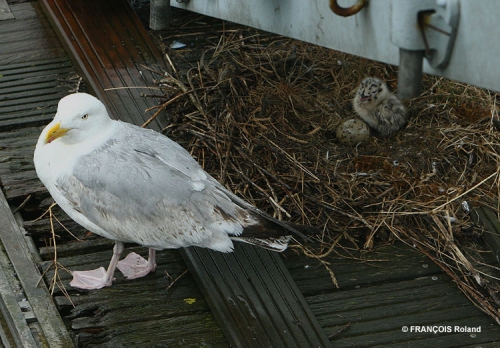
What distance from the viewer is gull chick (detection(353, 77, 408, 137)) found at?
5172 mm

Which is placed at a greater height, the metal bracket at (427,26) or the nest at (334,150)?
the metal bracket at (427,26)

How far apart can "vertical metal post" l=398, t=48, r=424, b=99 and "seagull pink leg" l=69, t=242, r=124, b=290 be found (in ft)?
7.60

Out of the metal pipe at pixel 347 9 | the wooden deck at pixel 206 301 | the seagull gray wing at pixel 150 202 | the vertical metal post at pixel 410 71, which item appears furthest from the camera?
the seagull gray wing at pixel 150 202

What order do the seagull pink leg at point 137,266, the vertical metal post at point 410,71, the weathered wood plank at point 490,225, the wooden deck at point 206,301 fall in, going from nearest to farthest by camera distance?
the vertical metal post at point 410,71 → the wooden deck at point 206,301 → the seagull pink leg at point 137,266 → the weathered wood plank at point 490,225

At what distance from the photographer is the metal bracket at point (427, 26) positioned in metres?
1.99

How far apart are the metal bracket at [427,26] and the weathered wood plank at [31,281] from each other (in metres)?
2.38

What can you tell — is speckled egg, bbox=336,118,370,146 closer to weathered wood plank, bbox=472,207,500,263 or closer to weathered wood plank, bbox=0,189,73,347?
weathered wood plank, bbox=472,207,500,263

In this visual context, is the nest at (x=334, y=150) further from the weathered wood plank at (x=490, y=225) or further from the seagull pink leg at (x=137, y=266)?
the seagull pink leg at (x=137, y=266)

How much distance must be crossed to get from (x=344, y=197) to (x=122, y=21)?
2.67 meters

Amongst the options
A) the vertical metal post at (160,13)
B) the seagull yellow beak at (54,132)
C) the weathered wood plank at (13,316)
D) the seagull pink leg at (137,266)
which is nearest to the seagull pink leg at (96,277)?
the seagull pink leg at (137,266)

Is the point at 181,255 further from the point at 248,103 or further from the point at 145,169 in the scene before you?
the point at 248,103

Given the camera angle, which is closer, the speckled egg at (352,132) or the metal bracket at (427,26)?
the metal bracket at (427,26)

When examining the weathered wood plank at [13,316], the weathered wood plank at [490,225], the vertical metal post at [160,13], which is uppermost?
the vertical metal post at [160,13]

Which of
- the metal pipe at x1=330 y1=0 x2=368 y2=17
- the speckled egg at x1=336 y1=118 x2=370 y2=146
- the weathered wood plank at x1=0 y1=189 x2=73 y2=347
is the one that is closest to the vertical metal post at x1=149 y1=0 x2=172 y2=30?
the speckled egg at x1=336 y1=118 x2=370 y2=146
